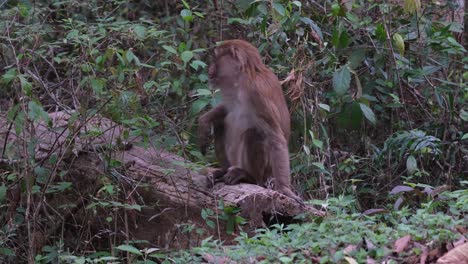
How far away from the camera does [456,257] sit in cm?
462

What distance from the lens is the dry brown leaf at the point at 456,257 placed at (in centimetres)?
461

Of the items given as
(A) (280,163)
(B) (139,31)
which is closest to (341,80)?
(A) (280,163)

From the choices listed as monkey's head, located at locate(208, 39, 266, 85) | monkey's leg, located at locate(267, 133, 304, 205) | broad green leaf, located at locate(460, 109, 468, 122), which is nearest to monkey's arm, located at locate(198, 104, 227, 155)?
monkey's head, located at locate(208, 39, 266, 85)

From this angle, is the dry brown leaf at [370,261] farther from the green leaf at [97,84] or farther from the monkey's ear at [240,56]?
the monkey's ear at [240,56]

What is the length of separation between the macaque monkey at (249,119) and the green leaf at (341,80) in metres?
0.60

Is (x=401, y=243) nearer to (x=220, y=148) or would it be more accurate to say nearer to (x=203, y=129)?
(x=220, y=148)

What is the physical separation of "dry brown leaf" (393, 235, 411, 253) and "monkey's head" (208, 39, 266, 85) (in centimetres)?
310

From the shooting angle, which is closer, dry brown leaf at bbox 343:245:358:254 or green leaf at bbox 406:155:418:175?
dry brown leaf at bbox 343:245:358:254

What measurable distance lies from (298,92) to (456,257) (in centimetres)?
360

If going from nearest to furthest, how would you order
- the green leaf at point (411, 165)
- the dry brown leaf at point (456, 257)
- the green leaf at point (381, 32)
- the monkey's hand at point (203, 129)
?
the dry brown leaf at point (456, 257)
the green leaf at point (411, 165)
the monkey's hand at point (203, 129)
the green leaf at point (381, 32)

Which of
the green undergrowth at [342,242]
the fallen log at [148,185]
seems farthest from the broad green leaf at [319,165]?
the green undergrowth at [342,242]

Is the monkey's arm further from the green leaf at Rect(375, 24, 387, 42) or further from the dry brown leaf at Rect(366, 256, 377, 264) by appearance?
the dry brown leaf at Rect(366, 256, 377, 264)

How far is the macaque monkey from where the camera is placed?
750 centimetres

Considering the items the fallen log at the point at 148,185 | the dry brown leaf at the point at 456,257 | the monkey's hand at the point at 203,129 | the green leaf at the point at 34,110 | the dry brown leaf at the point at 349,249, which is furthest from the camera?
the monkey's hand at the point at 203,129
